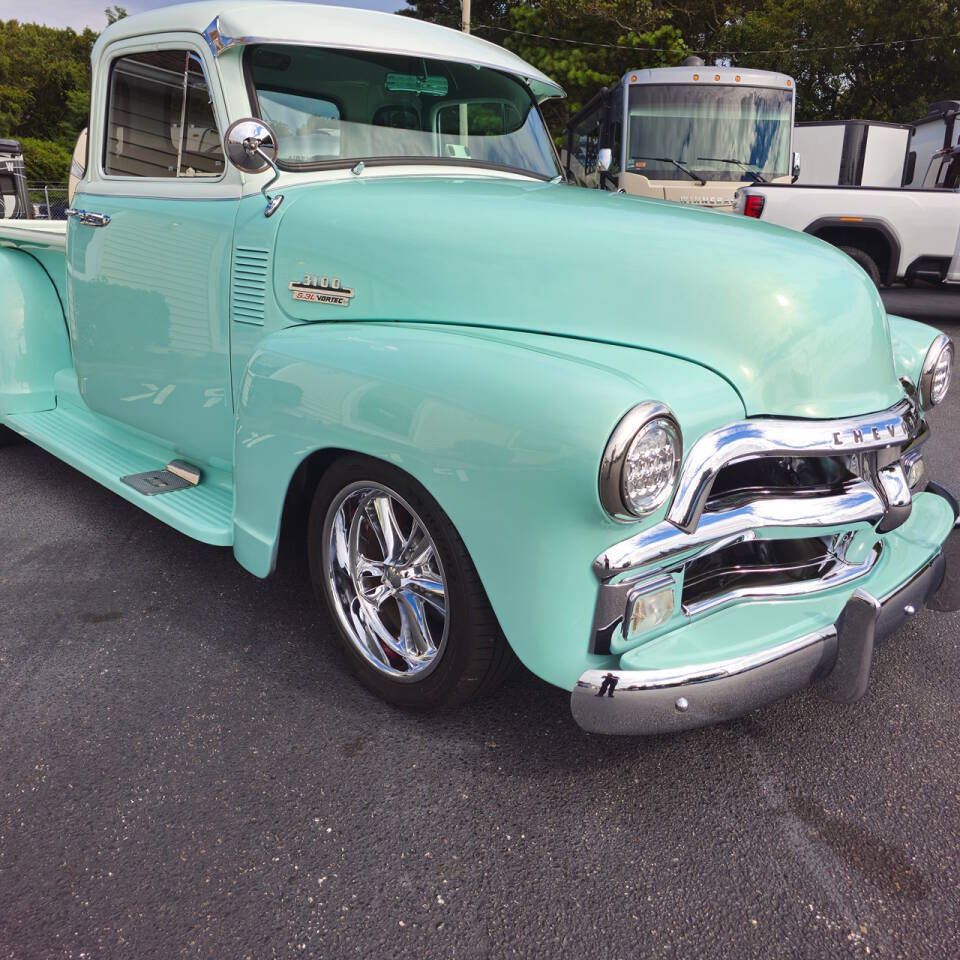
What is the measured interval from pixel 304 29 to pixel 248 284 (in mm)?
873

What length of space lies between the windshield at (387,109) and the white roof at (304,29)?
1.4 inches

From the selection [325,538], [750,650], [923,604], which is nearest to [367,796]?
[325,538]

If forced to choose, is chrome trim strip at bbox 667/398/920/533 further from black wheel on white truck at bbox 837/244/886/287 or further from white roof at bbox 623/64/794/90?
white roof at bbox 623/64/794/90

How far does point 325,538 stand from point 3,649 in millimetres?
1154

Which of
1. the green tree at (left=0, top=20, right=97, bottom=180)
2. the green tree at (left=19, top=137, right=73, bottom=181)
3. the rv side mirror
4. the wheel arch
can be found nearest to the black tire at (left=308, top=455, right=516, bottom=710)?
the wheel arch

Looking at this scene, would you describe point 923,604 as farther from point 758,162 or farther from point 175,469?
point 758,162

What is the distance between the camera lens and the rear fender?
3.94 metres

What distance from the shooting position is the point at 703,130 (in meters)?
10.6

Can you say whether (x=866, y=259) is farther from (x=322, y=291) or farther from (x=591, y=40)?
(x=591, y=40)

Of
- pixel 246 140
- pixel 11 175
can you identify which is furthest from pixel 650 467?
pixel 11 175

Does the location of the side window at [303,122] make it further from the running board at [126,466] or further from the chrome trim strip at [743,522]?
the chrome trim strip at [743,522]

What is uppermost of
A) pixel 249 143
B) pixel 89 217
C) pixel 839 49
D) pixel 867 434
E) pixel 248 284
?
pixel 839 49

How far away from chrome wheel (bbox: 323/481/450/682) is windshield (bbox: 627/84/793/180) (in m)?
9.41

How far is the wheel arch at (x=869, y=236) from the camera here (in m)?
8.95
